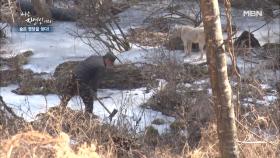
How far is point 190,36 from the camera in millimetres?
13367

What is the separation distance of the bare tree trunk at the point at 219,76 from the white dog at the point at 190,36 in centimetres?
824

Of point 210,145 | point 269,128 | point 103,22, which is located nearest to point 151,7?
point 103,22

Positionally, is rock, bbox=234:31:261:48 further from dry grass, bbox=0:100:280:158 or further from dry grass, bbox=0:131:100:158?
dry grass, bbox=0:131:100:158

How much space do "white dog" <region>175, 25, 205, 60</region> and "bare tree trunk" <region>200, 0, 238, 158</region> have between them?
8.24 meters

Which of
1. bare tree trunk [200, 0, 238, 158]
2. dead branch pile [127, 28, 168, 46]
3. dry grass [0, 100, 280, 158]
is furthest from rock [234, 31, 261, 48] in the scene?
bare tree trunk [200, 0, 238, 158]

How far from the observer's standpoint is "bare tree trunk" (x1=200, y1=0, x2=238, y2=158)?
4.66 meters

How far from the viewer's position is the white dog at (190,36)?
13.2 m

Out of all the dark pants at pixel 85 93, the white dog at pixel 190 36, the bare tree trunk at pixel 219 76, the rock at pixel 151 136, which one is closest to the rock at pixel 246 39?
the white dog at pixel 190 36

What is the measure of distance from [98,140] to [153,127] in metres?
2.26

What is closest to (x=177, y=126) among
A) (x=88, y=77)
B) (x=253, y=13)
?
(x=88, y=77)

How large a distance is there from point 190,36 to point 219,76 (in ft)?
28.5

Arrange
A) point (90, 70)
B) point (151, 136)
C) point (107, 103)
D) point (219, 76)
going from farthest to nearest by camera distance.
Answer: point (107, 103)
point (90, 70)
point (151, 136)
point (219, 76)

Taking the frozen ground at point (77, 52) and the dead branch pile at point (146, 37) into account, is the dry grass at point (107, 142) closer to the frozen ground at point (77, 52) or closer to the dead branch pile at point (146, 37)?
the frozen ground at point (77, 52)

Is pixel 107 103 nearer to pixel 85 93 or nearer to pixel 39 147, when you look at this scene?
pixel 85 93
